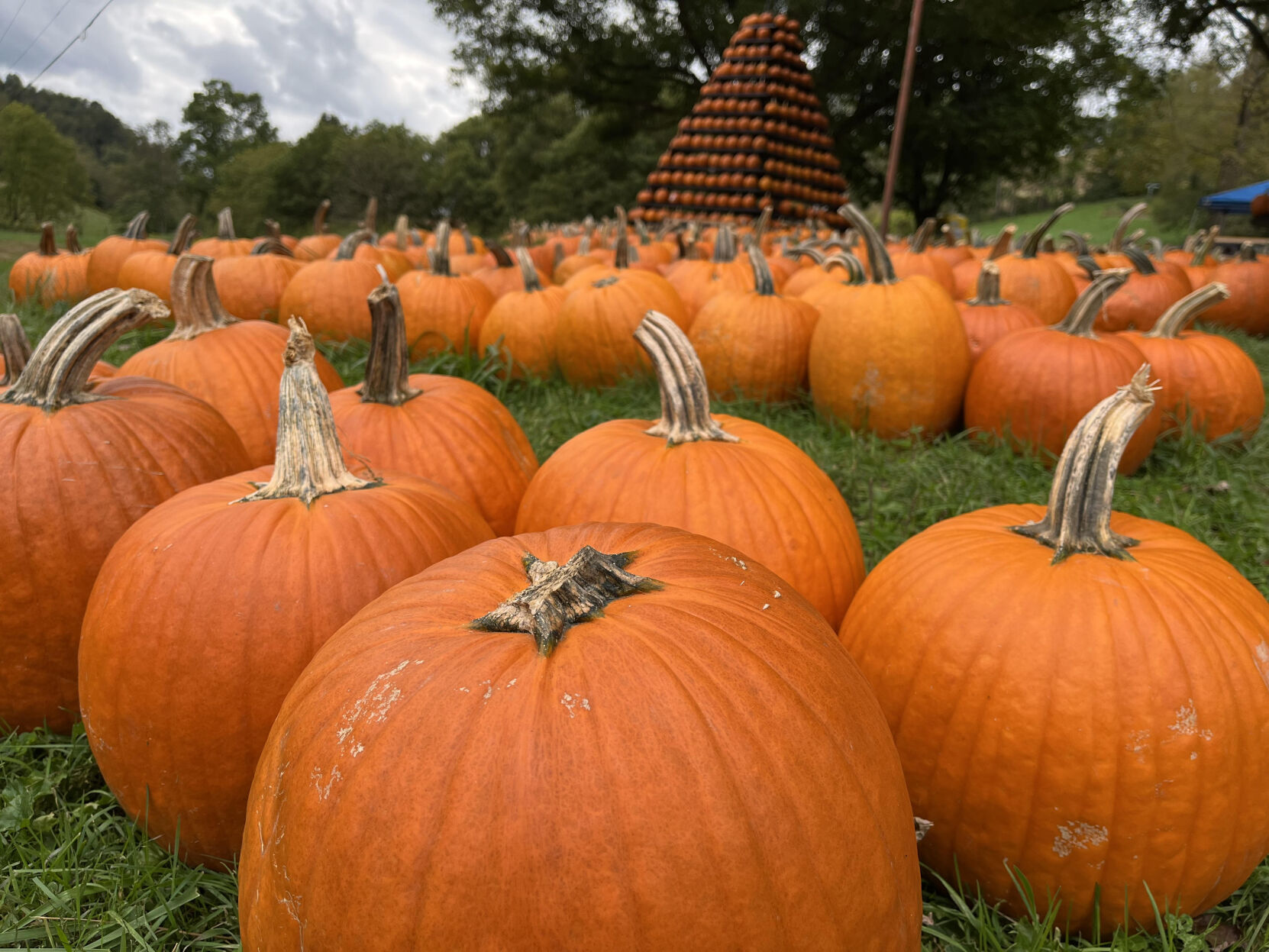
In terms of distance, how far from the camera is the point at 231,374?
306 centimetres

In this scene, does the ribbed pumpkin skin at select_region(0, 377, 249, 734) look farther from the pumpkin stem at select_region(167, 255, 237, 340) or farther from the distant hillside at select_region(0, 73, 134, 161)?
the distant hillside at select_region(0, 73, 134, 161)

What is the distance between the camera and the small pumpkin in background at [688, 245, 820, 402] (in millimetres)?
4621

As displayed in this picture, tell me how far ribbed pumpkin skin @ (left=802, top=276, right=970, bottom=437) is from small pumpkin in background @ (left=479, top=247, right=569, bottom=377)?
1.85 meters

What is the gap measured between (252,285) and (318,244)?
4.46 metres

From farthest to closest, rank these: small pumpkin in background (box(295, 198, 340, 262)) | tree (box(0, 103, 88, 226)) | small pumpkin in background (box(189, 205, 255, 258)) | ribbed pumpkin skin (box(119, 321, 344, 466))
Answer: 1. small pumpkin in background (box(295, 198, 340, 262))
2. small pumpkin in background (box(189, 205, 255, 258))
3. tree (box(0, 103, 88, 226))
4. ribbed pumpkin skin (box(119, 321, 344, 466))

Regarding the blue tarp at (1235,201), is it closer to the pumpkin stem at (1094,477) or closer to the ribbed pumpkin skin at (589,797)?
the pumpkin stem at (1094,477)

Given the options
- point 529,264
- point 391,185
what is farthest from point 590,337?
point 391,185

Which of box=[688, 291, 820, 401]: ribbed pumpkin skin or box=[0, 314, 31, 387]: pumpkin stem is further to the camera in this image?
box=[688, 291, 820, 401]: ribbed pumpkin skin

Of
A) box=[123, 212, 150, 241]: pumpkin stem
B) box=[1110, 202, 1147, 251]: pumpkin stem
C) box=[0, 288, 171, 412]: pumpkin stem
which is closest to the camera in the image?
box=[0, 288, 171, 412]: pumpkin stem

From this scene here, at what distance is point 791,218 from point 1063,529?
12674mm

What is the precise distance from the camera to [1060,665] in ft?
5.20

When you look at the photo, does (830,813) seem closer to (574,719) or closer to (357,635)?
(574,719)

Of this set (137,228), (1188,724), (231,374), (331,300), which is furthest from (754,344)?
(137,228)

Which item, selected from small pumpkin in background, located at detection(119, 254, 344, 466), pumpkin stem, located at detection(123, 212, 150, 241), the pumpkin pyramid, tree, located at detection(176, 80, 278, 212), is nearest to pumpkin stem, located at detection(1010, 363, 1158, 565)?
small pumpkin in background, located at detection(119, 254, 344, 466)
